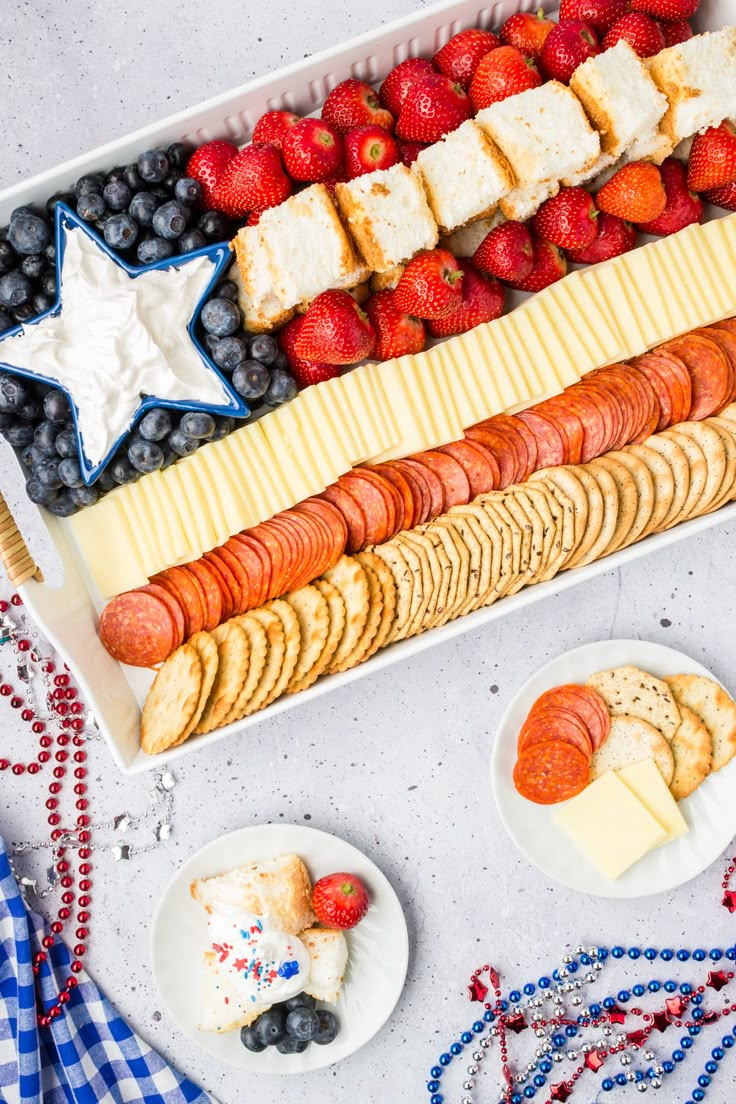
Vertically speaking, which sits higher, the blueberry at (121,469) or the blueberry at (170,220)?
the blueberry at (170,220)

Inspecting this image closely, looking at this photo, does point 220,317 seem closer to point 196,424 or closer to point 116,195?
→ point 196,424

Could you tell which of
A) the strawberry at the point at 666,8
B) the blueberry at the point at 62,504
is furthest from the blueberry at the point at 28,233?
the strawberry at the point at 666,8

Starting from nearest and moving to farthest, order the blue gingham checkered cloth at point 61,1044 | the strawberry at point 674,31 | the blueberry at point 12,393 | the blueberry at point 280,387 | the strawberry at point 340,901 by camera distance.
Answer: the blueberry at point 12,393 < the blueberry at point 280,387 < the strawberry at point 674,31 < the strawberry at point 340,901 < the blue gingham checkered cloth at point 61,1044

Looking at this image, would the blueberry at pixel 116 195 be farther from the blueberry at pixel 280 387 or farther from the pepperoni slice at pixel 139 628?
the pepperoni slice at pixel 139 628

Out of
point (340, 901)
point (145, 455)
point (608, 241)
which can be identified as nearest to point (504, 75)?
point (608, 241)

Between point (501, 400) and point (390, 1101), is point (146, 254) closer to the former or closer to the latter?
point (501, 400)

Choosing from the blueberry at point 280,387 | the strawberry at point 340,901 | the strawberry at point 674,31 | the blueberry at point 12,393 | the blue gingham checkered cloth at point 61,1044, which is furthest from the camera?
the blue gingham checkered cloth at point 61,1044

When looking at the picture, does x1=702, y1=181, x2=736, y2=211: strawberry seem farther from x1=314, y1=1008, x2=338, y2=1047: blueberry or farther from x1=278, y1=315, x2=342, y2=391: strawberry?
x1=314, y1=1008, x2=338, y2=1047: blueberry
